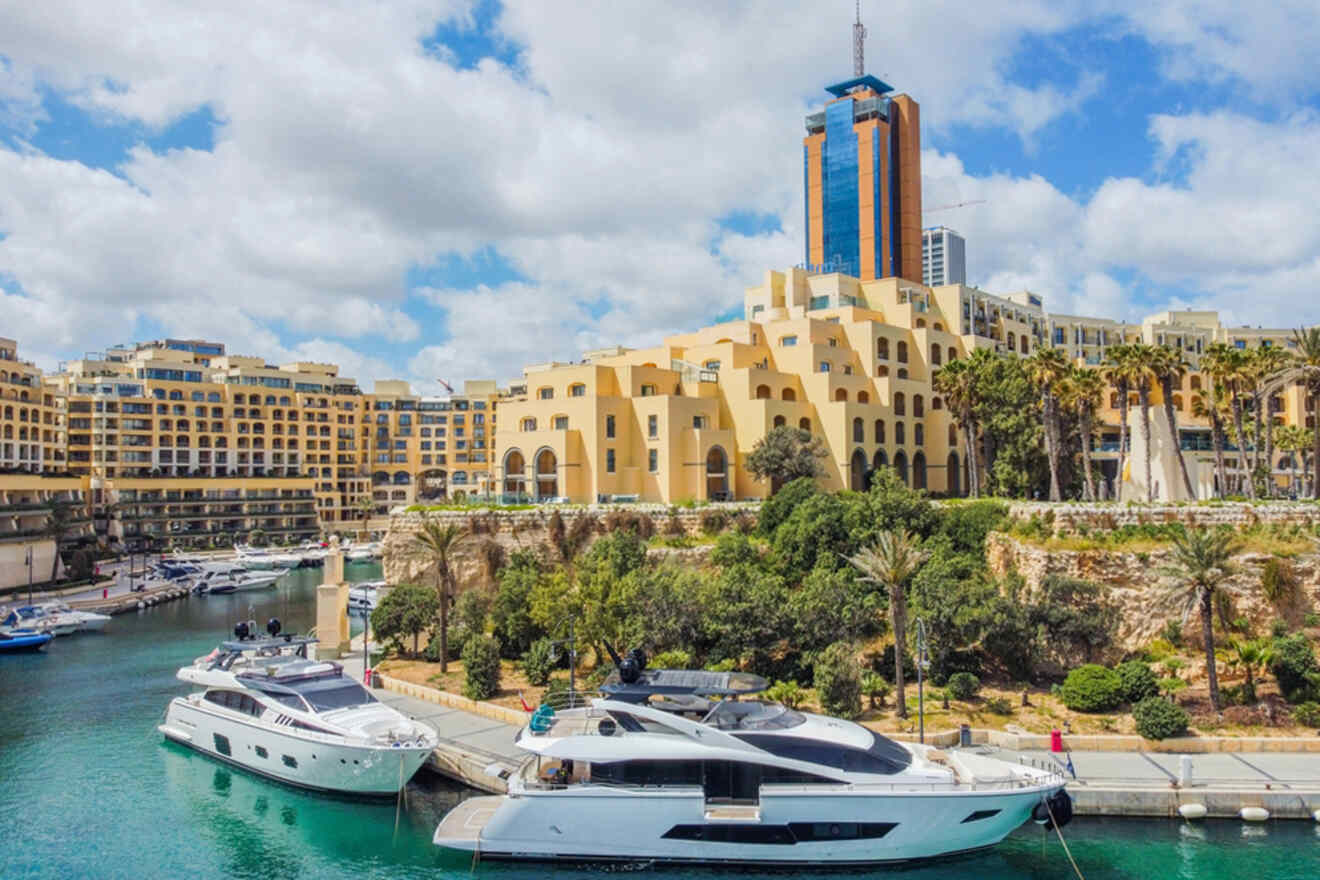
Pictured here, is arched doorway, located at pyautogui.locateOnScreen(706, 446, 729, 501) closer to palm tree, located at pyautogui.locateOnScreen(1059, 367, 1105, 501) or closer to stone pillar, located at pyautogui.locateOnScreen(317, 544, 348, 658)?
palm tree, located at pyautogui.locateOnScreen(1059, 367, 1105, 501)

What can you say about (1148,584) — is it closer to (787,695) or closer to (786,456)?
(787,695)

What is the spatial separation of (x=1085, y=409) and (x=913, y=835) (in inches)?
1411

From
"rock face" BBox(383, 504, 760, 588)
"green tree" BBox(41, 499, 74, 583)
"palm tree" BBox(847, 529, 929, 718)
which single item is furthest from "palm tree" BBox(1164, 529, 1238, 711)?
"green tree" BBox(41, 499, 74, 583)

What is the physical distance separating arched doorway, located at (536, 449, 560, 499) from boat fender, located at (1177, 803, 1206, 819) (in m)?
41.7

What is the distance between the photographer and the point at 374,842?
26734 mm

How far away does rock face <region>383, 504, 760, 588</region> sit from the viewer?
53.4 metres

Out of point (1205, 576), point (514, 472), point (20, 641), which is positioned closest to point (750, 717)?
point (1205, 576)

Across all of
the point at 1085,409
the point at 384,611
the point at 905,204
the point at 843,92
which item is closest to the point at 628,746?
the point at 384,611

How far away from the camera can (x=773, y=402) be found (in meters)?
62.1

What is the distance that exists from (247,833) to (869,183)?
8238 cm

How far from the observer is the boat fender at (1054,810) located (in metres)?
24.4

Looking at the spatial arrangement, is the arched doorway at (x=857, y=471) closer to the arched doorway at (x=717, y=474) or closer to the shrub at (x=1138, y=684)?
the arched doorway at (x=717, y=474)

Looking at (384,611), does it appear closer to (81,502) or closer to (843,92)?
(81,502)

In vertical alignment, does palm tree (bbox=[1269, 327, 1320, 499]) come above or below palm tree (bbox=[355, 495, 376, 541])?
above
